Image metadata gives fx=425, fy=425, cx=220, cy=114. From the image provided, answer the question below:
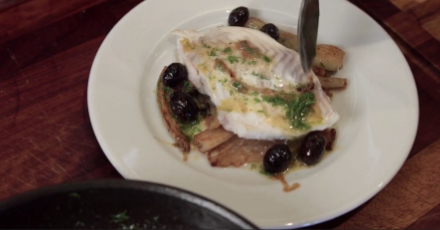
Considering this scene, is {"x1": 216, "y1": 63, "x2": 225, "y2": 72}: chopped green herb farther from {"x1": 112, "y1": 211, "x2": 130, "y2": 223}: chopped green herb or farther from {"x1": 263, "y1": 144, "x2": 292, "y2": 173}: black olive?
{"x1": 112, "y1": 211, "x2": 130, "y2": 223}: chopped green herb

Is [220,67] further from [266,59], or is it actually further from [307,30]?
[307,30]

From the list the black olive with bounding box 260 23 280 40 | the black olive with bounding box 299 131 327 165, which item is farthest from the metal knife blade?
the black olive with bounding box 260 23 280 40

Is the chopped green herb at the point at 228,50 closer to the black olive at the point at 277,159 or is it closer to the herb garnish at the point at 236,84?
the herb garnish at the point at 236,84

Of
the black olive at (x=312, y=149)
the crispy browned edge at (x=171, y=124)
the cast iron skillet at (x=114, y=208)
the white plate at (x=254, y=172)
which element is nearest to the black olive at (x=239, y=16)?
the white plate at (x=254, y=172)

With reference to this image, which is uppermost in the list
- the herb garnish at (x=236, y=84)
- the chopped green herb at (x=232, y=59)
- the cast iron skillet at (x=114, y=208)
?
the cast iron skillet at (x=114, y=208)

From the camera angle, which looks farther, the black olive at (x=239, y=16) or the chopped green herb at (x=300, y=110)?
the black olive at (x=239, y=16)

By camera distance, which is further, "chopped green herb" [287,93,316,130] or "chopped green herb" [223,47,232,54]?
"chopped green herb" [223,47,232,54]

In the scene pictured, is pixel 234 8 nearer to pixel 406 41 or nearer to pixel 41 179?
pixel 406 41
